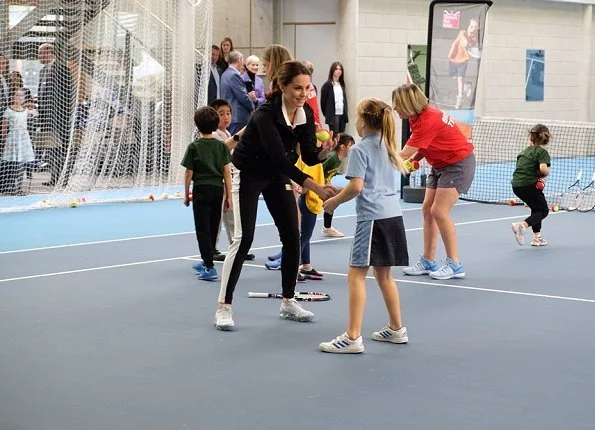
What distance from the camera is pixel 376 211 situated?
670 cm

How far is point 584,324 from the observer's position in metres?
7.30

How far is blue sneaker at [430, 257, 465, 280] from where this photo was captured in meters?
9.12

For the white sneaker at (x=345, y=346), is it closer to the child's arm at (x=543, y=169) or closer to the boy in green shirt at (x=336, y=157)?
the boy in green shirt at (x=336, y=157)

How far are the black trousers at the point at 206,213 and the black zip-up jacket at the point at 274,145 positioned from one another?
185 centimetres

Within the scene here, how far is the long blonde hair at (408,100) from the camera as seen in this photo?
8758 millimetres

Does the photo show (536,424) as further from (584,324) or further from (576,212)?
(576,212)

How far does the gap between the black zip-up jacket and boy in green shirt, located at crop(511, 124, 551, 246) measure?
14.0ft

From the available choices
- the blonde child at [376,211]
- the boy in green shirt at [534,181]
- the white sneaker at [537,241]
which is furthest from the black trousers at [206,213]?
the white sneaker at [537,241]

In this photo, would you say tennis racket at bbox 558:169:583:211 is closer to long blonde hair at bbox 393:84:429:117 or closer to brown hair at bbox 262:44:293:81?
long blonde hair at bbox 393:84:429:117

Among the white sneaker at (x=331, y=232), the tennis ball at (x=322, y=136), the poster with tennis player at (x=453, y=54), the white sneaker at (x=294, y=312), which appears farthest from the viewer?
the poster with tennis player at (x=453, y=54)

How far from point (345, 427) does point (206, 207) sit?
4.40 meters

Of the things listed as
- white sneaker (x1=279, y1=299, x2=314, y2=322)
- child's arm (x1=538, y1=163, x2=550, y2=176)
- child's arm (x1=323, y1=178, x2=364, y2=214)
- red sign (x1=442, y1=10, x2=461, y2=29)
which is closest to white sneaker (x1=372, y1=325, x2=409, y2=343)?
white sneaker (x1=279, y1=299, x2=314, y2=322)

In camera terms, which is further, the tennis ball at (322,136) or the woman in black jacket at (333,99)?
the woman in black jacket at (333,99)

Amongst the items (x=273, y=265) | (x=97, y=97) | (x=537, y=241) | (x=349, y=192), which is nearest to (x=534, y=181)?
(x=537, y=241)
